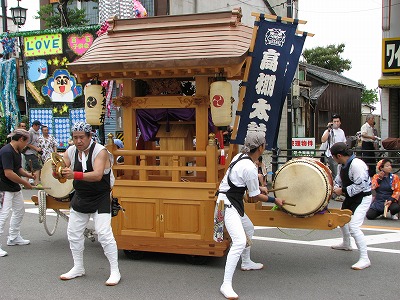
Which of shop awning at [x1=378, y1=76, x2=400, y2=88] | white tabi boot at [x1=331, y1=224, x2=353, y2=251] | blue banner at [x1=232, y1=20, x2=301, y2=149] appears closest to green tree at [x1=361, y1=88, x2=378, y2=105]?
shop awning at [x1=378, y1=76, x2=400, y2=88]

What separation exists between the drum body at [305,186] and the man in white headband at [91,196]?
7.18ft

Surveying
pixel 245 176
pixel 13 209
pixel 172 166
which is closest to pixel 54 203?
pixel 13 209

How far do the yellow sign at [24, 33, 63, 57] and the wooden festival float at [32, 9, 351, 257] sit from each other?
9273 millimetres

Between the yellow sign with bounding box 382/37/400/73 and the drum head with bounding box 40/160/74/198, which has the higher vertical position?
the yellow sign with bounding box 382/37/400/73

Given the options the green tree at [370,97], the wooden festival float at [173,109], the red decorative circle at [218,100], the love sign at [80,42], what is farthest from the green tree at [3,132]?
the green tree at [370,97]

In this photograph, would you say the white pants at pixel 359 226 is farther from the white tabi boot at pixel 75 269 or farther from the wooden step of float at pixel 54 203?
the wooden step of float at pixel 54 203

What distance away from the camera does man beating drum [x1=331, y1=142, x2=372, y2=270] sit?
19.7 ft

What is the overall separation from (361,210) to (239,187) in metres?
1.98

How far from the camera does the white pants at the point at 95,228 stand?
540cm

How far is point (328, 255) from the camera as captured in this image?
6691 mm

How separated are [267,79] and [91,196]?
9.86 feet

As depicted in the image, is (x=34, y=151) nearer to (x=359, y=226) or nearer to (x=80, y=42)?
(x=80, y=42)

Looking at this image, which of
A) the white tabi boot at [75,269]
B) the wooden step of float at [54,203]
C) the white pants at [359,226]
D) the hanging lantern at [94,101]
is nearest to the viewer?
the white tabi boot at [75,269]

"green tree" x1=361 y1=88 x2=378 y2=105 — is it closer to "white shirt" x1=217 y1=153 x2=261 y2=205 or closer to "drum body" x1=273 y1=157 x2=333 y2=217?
"drum body" x1=273 y1=157 x2=333 y2=217
